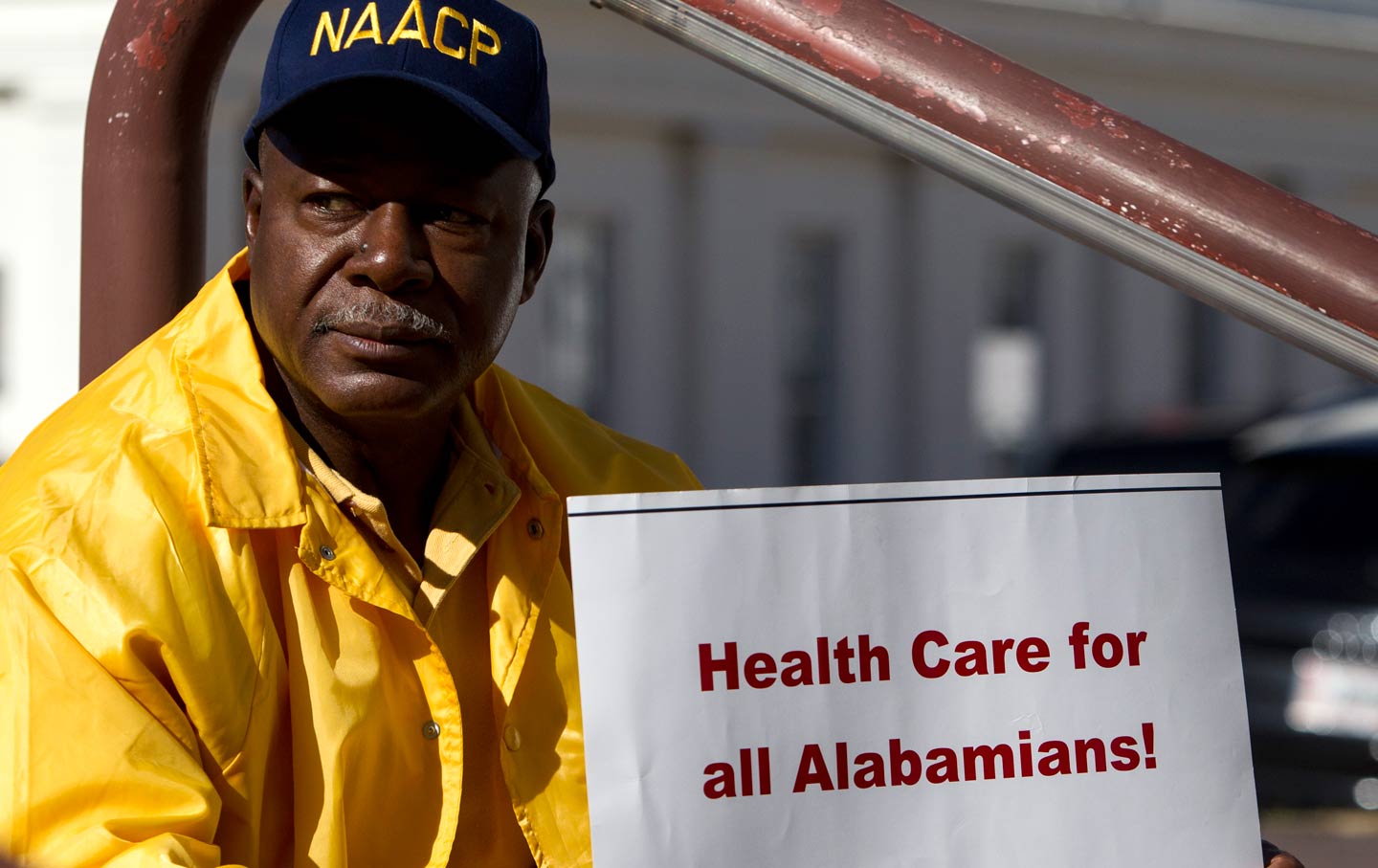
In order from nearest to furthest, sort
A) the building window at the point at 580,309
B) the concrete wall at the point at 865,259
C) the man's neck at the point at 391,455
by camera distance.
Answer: the man's neck at the point at 391,455 < the building window at the point at 580,309 < the concrete wall at the point at 865,259

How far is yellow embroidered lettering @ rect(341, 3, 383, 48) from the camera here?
6.08 feet

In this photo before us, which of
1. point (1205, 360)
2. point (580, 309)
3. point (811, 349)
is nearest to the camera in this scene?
point (580, 309)

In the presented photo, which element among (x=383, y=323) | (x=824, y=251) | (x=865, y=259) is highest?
(x=824, y=251)

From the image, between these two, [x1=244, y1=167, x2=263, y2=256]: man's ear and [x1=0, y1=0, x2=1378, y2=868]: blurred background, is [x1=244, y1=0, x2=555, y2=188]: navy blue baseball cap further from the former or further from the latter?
[x1=0, y1=0, x2=1378, y2=868]: blurred background

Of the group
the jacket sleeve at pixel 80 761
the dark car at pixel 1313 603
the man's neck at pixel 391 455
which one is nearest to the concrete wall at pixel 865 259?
the dark car at pixel 1313 603

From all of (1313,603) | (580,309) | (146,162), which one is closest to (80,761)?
(146,162)

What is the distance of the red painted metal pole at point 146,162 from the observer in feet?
6.31

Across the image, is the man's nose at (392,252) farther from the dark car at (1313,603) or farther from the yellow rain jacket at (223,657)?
the dark car at (1313,603)

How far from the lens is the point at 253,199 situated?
6.84ft

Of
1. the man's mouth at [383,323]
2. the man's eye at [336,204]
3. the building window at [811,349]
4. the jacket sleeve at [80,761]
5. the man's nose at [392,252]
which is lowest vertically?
the jacket sleeve at [80,761]

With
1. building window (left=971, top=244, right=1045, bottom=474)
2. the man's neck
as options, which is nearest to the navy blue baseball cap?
the man's neck

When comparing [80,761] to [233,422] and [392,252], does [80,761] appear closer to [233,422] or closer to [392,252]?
[233,422]

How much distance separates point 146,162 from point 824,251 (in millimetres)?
16238

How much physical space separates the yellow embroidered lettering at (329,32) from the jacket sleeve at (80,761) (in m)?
0.62
